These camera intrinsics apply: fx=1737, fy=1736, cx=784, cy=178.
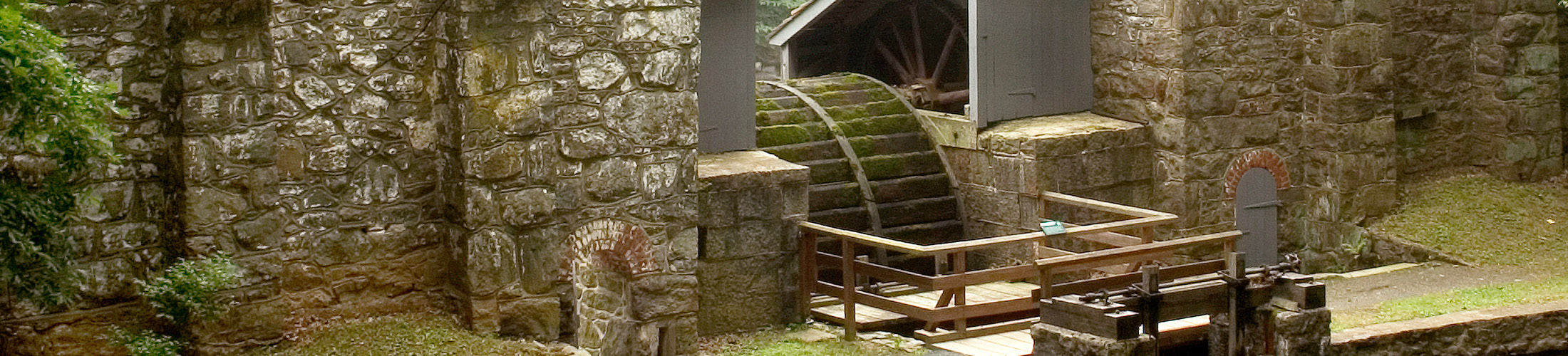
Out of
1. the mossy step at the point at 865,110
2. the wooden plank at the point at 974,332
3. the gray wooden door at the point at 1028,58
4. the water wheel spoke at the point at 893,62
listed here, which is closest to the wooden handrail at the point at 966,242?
the wooden plank at the point at 974,332

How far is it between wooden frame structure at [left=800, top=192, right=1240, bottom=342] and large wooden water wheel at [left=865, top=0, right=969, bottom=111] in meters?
2.73

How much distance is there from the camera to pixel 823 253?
34.1 ft

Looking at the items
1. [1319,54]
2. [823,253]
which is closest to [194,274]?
[823,253]

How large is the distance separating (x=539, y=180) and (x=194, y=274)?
66.9 inches

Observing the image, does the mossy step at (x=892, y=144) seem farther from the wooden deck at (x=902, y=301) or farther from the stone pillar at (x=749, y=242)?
the stone pillar at (x=749, y=242)

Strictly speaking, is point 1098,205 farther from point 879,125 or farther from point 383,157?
point 383,157

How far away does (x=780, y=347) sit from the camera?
9906 millimetres

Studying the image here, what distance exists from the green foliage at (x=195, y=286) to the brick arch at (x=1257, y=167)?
6849mm

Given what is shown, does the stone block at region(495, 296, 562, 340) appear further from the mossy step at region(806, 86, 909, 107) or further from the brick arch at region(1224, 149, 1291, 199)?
the brick arch at region(1224, 149, 1291, 199)

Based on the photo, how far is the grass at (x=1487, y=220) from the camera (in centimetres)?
1199

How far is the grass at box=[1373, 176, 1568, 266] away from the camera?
12.0 metres

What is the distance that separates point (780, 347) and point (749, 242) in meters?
0.66

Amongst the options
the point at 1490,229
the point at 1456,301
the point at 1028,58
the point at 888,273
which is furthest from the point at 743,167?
the point at 1490,229

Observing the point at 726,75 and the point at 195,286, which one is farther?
the point at 726,75
